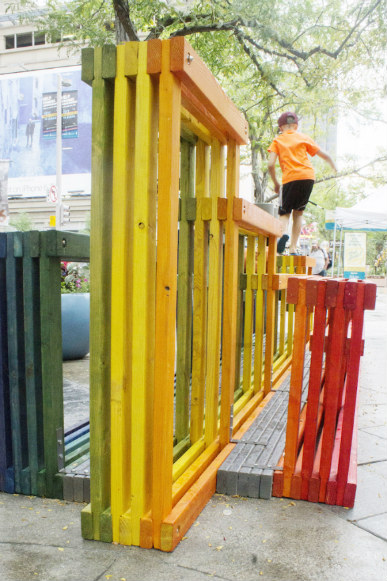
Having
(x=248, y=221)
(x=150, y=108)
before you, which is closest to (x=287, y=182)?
(x=248, y=221)

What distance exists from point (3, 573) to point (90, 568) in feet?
0.94

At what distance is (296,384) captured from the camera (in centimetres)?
238

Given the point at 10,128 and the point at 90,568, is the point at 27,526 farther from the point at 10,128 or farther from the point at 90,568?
the point at 10,128

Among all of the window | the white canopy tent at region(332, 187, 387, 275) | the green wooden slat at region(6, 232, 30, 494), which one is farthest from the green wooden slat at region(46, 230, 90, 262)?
the window

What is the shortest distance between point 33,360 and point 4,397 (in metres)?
0.23

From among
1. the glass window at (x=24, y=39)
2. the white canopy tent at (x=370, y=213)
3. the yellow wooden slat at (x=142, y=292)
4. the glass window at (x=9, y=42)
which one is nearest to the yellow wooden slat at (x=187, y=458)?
the yellow wooden slat at (x=142, y=292)

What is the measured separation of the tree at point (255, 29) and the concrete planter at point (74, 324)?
12.7 feet

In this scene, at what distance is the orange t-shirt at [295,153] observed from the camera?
607cm

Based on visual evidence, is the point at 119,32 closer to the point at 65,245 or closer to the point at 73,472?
the point at 65,245

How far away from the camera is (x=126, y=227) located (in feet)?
6.28

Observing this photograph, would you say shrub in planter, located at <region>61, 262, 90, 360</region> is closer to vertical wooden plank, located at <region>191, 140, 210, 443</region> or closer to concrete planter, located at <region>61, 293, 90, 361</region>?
concrete planter, located at <region>61, 293, 90, 361</region>

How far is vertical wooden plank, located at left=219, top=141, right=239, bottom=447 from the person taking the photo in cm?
275

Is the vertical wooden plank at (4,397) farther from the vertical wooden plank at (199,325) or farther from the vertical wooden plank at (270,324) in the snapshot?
the vertical wooden plank at (270,324)

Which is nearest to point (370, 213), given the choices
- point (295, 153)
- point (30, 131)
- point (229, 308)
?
point (295, 153)
